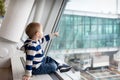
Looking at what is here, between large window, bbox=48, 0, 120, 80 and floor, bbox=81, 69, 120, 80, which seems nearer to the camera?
floor, bbox=81, 69, 120, 80

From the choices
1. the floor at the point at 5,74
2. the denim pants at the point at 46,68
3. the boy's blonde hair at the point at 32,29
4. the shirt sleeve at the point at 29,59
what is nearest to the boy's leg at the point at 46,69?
the denim pants at the point at 46,68

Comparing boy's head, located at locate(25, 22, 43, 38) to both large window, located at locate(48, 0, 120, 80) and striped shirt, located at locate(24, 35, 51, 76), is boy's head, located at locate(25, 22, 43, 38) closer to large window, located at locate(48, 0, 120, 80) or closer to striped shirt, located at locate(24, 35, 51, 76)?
striped shirt, located at locate(24, 35, 51, 76)

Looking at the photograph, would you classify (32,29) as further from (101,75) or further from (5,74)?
(5,74)

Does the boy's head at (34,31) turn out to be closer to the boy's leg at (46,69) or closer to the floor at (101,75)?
the boy's leg at (46,69)

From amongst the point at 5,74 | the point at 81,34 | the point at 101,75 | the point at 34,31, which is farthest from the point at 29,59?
the point at 5,74

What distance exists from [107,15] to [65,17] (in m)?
0.69

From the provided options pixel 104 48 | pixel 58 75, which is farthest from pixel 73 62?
pixel 104 48

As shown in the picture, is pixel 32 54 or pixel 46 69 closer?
pixel 32 54

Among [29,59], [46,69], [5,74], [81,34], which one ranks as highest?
[81,34]

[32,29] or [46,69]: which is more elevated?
[32,29]

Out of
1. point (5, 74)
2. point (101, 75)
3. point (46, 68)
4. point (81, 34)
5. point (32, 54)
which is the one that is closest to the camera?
point (101, 75)

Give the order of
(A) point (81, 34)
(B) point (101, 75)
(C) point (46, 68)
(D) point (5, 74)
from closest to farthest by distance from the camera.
Answer: (B) point (101, 75) → (C) point (46, 68) → (A) point (81, 34) → (D) point (5, 74)

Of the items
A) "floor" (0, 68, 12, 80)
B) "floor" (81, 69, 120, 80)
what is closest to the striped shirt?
"floor" (81, 69, 120, 80)

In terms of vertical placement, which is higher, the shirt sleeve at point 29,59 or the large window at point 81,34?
the large window at point 81,34
